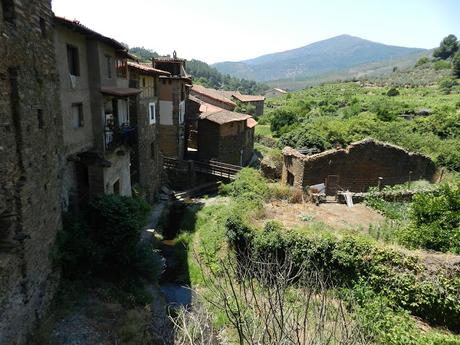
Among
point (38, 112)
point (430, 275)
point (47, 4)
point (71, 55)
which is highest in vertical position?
point (47, 4)

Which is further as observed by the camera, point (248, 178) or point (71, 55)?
point (248, 178)

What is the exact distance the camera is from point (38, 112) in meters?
10.4

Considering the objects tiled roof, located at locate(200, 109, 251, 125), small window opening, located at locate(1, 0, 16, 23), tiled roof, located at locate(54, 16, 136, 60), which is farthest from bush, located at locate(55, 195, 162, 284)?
tiled roof, located at locate(200, 109, 251, 125)

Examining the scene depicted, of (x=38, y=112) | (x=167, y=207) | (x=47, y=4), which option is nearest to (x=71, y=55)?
(x=47, y=4)

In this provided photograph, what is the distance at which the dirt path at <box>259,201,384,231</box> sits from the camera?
635 inches

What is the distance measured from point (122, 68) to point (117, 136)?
4.09m

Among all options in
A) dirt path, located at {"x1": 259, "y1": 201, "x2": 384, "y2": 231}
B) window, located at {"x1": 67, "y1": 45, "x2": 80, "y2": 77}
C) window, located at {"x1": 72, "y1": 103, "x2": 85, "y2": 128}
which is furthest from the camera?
dirt path, located at {"x1": 259, "y1": 201, "x2": 384, "y2": 231}

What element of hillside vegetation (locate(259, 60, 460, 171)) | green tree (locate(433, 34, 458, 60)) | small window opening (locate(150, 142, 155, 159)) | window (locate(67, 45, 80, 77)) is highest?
green tree (locate(433, 34, 458, 60))

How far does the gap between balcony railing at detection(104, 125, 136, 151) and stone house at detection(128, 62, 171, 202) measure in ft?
4.23

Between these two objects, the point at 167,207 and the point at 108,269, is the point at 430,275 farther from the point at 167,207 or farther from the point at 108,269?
the point at 167,207

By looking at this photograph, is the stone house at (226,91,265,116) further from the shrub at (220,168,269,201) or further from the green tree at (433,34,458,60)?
the green tree at (433,34,458,60)

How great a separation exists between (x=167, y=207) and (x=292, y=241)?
496 inches

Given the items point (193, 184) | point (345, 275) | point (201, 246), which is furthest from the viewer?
point (193, 184)

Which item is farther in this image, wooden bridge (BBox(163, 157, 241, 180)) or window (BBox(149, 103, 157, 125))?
wooden bridge (BBox(163, 157, 241, 180))
